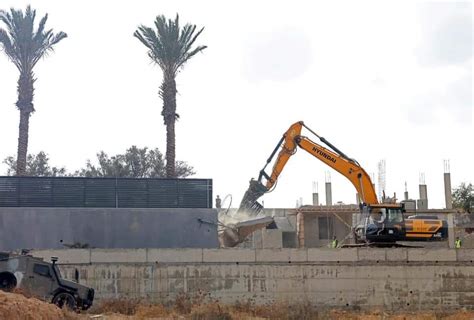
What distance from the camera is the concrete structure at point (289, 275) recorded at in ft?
84.4

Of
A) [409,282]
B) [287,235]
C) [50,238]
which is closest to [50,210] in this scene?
[50,238]

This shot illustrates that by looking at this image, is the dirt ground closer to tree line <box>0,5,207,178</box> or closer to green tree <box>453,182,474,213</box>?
tree line <box>0,5,207,178</box>

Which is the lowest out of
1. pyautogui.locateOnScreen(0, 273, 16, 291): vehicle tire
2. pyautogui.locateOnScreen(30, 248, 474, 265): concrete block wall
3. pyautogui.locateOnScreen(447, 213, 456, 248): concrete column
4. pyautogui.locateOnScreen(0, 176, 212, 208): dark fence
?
pyautogui.locateOnScreen(0, 273, 16, 291): vehicle tire

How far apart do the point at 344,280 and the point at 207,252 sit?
5235 mm

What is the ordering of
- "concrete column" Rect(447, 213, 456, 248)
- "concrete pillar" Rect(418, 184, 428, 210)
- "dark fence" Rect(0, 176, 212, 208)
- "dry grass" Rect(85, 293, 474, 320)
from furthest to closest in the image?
"concrete pillar" Rect(418, 184, 428, 210) → "concrete column" Rect(447, 213, 456, 248) → "dark fence" Rect(0, 176, 212, 208) → "dry grass" Rect(85, 293, 474, 320)

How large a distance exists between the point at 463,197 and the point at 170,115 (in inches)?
1150

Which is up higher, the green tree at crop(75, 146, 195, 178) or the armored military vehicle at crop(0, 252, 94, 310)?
the green tree at crop(75, 146, 195, 178)

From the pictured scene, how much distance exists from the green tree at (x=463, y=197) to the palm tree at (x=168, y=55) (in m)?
27.5

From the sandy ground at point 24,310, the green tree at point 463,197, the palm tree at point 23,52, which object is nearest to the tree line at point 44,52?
the palm tree at point 23,52

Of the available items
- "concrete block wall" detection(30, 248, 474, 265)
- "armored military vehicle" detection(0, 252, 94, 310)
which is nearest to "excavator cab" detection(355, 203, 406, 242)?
"concrete block wall" detection(30, 248, 474, 265)

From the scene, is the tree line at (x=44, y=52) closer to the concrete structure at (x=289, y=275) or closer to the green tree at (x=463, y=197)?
the concrete structure at (x=289, y=275)

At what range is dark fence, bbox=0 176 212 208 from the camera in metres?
30.8

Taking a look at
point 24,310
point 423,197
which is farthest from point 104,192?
point 423,197

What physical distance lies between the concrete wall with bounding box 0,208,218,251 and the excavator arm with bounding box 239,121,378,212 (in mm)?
1957
